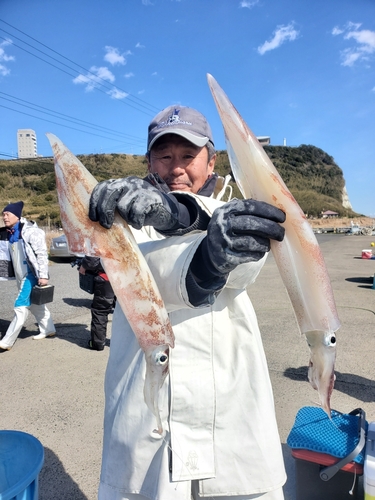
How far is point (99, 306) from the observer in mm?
5441

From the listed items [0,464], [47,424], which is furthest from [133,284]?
[47,424]

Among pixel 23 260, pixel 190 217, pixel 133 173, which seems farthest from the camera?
pixel 133 173

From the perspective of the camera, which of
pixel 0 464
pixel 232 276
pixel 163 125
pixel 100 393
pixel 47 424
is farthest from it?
pixel 100 393

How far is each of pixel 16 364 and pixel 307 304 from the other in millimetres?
4848

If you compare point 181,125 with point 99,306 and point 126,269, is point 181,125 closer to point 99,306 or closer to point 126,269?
point 126,269

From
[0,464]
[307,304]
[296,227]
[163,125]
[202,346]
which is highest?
[163,125]

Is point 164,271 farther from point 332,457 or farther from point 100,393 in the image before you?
point 100,393

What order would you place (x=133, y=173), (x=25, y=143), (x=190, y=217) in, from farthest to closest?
(x=25, y=143)
(x=133, y=173)
(x=190, y=217)

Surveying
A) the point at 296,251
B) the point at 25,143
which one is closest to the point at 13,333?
the point at 296,251

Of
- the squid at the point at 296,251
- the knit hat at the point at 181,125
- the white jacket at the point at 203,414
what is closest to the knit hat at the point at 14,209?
the knit hat at the point at 181,125

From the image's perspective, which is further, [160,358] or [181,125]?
[181,125]

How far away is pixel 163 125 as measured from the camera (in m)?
1.57

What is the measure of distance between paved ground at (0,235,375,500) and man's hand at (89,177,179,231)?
2.45m

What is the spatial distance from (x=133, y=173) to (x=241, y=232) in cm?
6651
